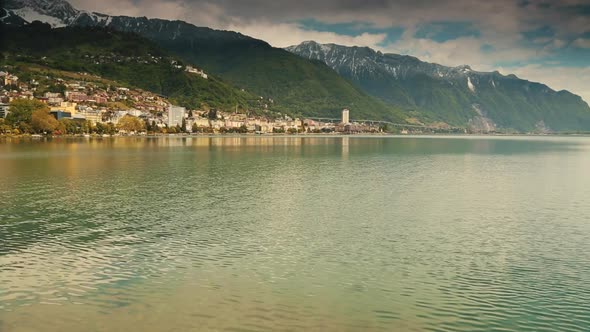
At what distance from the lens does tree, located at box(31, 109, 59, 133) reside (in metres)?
150

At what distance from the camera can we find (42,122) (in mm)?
150625

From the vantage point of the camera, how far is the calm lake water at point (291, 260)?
13.5m

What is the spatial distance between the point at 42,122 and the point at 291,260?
5917 inches

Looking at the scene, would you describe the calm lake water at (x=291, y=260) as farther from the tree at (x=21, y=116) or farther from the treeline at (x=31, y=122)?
the tree at (x=21, y=116)

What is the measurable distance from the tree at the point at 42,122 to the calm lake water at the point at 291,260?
402 ft

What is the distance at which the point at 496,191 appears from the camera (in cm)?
4062

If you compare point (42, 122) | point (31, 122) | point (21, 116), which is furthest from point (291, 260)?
point (21, 116)

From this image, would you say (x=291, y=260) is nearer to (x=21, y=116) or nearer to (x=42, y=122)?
(x=42, y=122)

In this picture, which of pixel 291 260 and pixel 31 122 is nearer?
pixel 291 260

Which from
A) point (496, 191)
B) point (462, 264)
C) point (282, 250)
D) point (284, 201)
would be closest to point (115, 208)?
point (284, 201)

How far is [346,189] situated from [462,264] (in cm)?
2254

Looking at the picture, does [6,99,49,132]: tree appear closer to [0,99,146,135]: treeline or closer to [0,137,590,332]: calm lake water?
[0,99,146,135]: treeline

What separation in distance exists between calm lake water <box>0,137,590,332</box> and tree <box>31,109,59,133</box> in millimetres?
122676

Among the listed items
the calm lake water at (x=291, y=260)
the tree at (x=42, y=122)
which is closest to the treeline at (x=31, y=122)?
the tree at (x=42, y=122)
